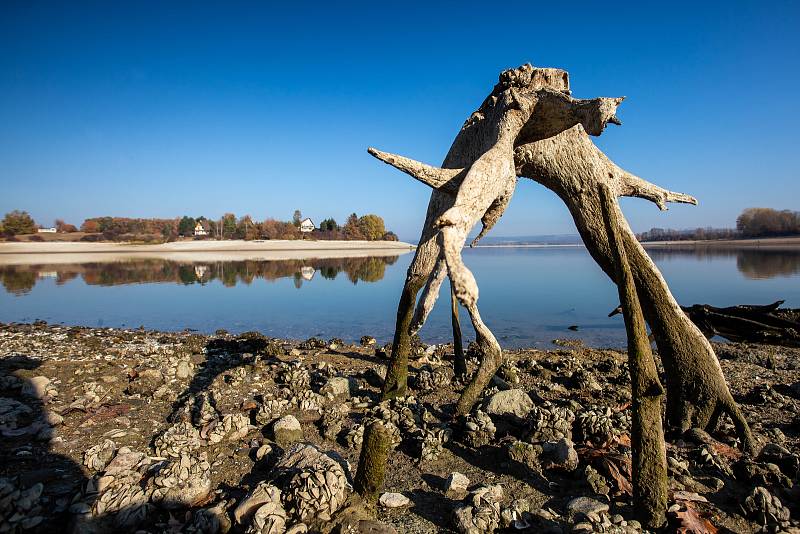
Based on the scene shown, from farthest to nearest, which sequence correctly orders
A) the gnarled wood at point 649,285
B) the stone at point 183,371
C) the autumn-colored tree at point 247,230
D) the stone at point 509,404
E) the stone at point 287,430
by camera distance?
the autumn-colored tree at point 247,230 < the stone at point 183,371 < the stone at point 509,404 < the gnarled wood at point 649,285 < the stone at point 287,430

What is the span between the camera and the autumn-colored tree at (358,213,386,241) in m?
114

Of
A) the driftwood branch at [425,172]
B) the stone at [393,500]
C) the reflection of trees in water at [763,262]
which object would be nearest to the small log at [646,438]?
the stone at [393,500]

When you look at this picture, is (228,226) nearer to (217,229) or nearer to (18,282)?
(217,229)

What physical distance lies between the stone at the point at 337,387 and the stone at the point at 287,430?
3.94ft

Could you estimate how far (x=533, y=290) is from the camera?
2522 centimetres

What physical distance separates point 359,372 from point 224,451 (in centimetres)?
368

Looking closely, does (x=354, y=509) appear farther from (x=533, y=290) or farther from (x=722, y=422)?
(x=533, y=290)

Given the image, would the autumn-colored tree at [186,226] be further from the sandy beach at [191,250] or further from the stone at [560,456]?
the stone at [560,456]

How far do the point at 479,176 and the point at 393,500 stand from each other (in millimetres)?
3617

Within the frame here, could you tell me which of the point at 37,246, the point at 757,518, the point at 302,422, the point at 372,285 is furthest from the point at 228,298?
the point at 37,246

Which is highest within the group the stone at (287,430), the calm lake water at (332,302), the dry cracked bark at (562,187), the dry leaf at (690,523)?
the dry cracked bark at (562,187)

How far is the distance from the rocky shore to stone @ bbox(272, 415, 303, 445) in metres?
0.02

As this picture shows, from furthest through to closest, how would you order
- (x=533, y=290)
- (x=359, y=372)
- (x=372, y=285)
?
(x=372, y=285) < (x=533, y=290) < (x=359, y=372)

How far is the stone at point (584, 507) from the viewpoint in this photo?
3.79 meters
